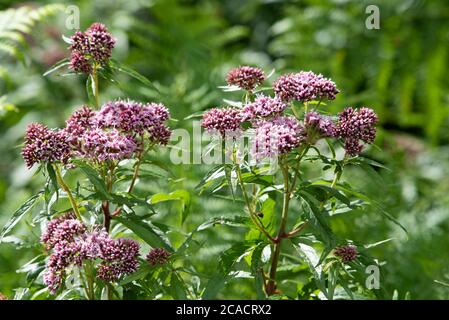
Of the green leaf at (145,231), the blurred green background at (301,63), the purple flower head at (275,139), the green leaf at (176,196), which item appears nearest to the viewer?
the purple flower head at (275,139)

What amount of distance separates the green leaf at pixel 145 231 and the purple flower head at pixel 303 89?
0.30m

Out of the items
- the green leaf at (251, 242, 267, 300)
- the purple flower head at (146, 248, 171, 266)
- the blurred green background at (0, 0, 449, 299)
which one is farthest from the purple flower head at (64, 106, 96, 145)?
the blurred green background at (0, 0, 449, 299)

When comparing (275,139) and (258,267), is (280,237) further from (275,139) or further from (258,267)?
(275,139)

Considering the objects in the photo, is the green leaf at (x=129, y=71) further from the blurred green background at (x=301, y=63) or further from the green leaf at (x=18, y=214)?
the blurred green background at (x=301, y=63)

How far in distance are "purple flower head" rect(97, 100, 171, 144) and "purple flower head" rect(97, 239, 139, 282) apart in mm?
178

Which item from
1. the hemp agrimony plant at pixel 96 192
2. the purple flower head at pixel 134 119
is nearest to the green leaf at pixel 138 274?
the hemp agrimony plant at pixel 96 192

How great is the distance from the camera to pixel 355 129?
3.68ft

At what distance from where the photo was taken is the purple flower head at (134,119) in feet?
3.70

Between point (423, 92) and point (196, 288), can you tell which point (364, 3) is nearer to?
point (423, 92)

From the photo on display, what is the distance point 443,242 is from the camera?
225cm

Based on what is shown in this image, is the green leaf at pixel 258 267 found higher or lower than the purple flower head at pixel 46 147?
lower

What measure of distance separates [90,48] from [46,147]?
0.22 meters

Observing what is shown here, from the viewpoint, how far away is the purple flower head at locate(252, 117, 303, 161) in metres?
1.05
